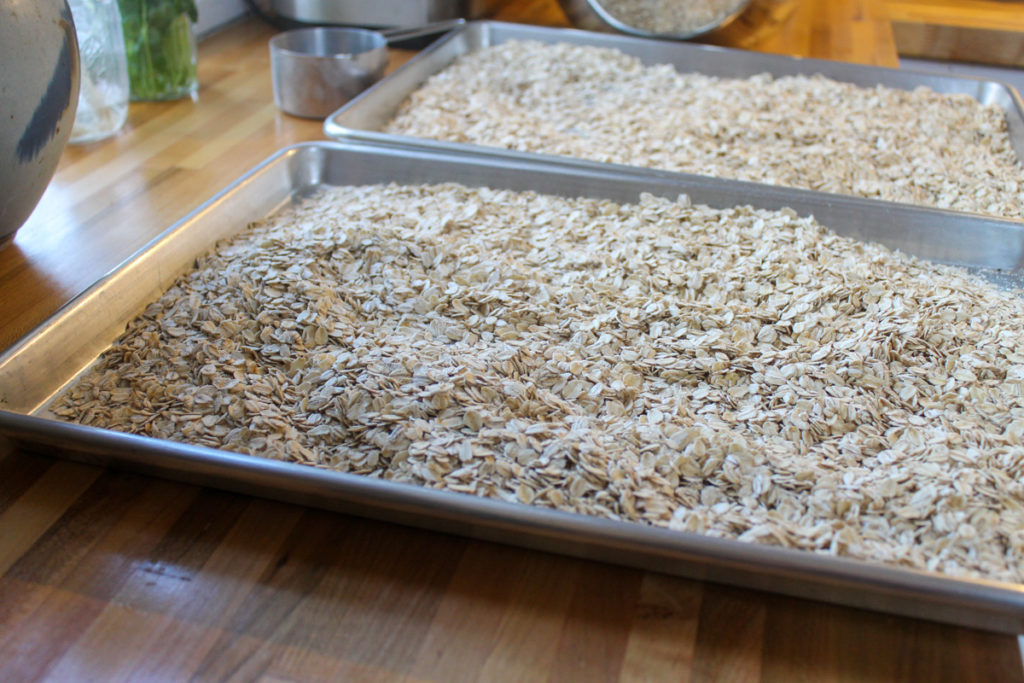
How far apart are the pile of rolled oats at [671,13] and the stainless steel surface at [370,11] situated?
0.40m

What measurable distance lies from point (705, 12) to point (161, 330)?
161 centimetres

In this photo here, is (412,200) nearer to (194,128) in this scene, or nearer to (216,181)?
(216,181)

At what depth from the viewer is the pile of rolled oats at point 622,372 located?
0.71m

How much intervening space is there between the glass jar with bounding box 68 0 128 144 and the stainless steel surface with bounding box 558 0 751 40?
1114 mm

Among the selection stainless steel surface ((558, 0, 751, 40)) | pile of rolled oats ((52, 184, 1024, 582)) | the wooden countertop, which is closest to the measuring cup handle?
stainless steel surface ((558, 0, 751, 40))

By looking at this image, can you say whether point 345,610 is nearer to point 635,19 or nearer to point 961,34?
point 635,19

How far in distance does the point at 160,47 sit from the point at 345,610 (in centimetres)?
133

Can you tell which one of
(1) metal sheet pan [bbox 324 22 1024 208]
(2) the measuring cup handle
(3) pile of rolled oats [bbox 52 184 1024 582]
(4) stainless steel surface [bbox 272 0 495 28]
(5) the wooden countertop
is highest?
(4) stainless steel surface [bbox 272 0 495 28]

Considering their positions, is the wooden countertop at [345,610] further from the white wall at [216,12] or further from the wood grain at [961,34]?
the wood grain at [961,34]

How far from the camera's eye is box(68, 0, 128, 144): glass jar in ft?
4.50

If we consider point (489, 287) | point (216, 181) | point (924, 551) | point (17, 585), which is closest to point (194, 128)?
point (216, 181)

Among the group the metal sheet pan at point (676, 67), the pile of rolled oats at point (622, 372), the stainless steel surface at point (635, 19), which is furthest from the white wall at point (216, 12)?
the pile of rolled oats at point (622, 372)

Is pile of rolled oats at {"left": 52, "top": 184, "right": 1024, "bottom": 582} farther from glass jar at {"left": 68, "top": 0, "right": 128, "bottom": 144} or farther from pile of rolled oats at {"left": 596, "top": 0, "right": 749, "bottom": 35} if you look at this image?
pile of rolled oats at {"left": 596, "top": 0, "right": 749, "bottom": 35}

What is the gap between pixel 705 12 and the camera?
2031 millimetres
